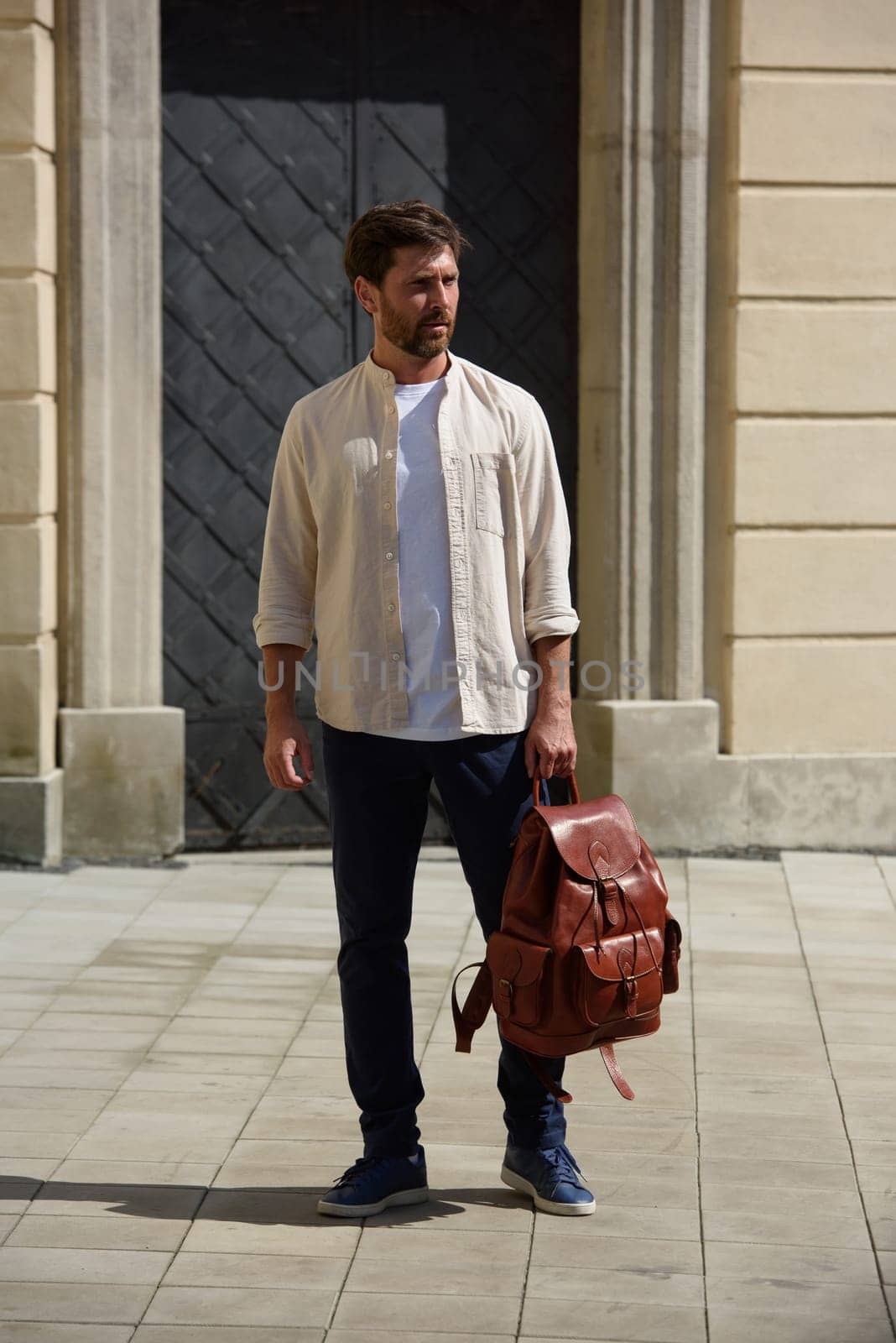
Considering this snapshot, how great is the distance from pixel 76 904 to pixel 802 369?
3.57 metres

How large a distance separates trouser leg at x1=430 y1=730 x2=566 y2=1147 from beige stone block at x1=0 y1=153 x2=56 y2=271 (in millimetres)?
4177

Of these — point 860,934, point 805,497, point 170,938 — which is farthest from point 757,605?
point 170,938

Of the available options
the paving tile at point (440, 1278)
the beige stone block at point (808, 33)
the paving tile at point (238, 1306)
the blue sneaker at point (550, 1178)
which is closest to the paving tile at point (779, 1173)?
the blue sneaker at point (550, 1178)

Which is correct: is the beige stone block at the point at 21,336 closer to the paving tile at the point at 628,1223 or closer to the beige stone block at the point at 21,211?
the beige stone block at the point at 21,211

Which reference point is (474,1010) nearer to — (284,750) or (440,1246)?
(440,1246)

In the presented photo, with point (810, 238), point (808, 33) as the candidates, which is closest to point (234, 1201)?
point (810, 238)

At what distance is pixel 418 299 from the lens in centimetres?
363

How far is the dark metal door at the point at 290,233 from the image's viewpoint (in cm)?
766

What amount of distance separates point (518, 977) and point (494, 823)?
330 millimetres

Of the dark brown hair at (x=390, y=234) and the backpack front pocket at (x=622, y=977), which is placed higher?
the dark brown hair at (x=390, y=234)

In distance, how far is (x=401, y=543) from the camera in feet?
12.0

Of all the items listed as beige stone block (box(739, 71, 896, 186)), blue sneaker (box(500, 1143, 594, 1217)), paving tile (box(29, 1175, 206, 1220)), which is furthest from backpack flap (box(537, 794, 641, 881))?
beige stone block (box(739, 71, 896, 186))

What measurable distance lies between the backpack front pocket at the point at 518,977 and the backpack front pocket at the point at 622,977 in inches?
3.2

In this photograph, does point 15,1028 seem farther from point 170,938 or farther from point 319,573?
point 319,573
